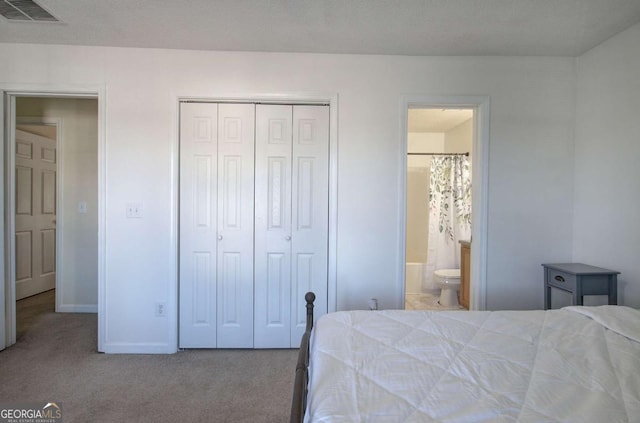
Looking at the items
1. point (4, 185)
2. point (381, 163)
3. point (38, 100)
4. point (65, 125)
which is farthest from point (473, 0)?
point (38, 100)

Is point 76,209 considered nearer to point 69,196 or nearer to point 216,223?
point 69,196

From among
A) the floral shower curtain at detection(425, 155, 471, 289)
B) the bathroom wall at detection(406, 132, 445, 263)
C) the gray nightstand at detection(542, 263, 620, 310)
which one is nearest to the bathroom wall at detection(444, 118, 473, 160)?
the floral shower curtain at detection(425, 155, 471, 289)

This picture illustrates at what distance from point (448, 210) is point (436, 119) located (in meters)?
1.22

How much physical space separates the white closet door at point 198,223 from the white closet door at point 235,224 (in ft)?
0.20

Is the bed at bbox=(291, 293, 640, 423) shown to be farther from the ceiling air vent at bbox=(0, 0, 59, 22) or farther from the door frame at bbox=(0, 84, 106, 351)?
the ceiling air vent at bbox=(0, 0, 59, 22)

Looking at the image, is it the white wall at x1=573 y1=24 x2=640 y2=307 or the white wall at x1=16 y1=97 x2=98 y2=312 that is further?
the white wall at x1=16 y1=97 x2=98 y2=312

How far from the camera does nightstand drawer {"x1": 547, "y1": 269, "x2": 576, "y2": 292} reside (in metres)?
2.23

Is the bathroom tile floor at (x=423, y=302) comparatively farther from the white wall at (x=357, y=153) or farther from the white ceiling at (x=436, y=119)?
the white ceiling at (x=436, y=119)

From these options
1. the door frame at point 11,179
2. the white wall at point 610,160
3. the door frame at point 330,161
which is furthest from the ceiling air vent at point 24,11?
the white wall at point 610,160

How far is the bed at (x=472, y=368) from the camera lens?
32.1 inches

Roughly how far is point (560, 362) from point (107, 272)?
2.95m

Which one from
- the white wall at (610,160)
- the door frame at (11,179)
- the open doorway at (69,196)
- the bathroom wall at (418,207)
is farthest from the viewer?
the bathroom wall at (418,207)

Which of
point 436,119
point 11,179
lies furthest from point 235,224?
point 436,119
